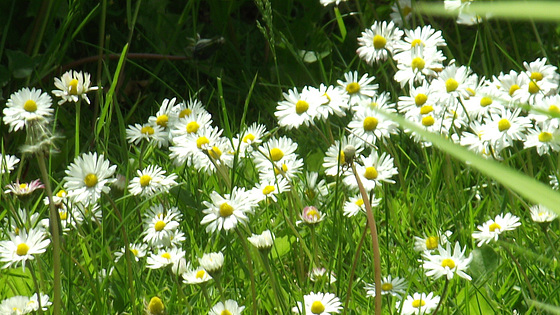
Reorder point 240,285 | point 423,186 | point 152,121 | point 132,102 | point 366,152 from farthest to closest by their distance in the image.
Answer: point 132,102 → point 366,152 → point 423,186 → point 152,121 → point 240,285

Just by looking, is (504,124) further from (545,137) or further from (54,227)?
(54,227)

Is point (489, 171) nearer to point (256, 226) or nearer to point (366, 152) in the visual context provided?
→ point (256, 226)

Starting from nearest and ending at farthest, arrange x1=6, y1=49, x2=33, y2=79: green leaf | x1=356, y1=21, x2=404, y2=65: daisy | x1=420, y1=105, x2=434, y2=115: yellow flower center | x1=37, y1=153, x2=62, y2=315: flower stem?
x1=37, y1=153, x2=62, y2=315: flower stem
x1=420, y1=105, x2=434, y2=115: yellow flower center
x1=356, y1=21, x2=404, y2=65: daisy
x1=6, y1=49, x2=33, y2=79: green leaf

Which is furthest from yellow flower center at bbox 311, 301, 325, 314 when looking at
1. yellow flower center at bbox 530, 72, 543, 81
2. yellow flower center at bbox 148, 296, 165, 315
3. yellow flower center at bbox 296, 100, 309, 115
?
yellow flower center at bbox 530, 72, 543, 81

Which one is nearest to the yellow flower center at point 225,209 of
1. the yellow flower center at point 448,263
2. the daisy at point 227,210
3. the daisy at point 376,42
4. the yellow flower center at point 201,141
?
the daisy at point 227,210

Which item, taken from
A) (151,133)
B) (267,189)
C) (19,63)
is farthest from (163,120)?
(19,63)

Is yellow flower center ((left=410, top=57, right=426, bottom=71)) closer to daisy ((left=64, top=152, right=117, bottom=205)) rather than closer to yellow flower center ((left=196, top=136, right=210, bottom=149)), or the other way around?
yellow flower center ((left=196, top=136, right=210, bottom=149))

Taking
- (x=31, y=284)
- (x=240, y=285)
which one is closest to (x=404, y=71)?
(x=240, y=285)

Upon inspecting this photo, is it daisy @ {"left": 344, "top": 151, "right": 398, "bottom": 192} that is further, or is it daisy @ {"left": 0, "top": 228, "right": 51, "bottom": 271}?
daisy @ {"left": 344, "top": 151, "right": 398, "bottom": 192}
